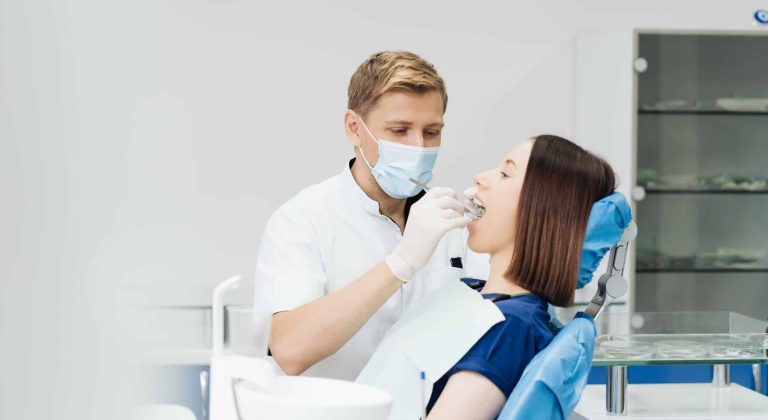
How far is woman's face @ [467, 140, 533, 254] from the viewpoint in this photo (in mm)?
1797

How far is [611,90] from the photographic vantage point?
4043 mm

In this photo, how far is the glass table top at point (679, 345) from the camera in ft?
6.72

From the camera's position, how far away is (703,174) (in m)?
4.19

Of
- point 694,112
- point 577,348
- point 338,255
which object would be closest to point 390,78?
point 338,255

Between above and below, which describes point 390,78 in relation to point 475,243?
above

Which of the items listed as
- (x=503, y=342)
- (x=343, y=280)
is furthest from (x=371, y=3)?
(x=503, y=342)

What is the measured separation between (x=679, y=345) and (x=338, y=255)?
0.90 m

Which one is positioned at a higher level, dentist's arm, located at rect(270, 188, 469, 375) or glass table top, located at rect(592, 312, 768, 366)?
dentist's arm, located at rect(270, 188, 469, 375)

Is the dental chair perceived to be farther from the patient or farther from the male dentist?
the male dentist

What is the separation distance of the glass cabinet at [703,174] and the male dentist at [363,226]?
7.37 ft

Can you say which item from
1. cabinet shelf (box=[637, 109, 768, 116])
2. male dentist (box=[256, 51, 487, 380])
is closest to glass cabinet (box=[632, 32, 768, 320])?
cabinet shelf (box=[637, 109, 768, 116])

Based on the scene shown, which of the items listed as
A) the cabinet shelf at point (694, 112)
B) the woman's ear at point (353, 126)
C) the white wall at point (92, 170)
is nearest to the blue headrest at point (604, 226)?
the woman's ear at point (353, 126)

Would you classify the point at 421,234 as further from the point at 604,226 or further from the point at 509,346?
the point at 604,226

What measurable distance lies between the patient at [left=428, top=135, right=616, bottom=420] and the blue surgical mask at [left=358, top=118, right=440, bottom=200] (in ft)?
0.62
